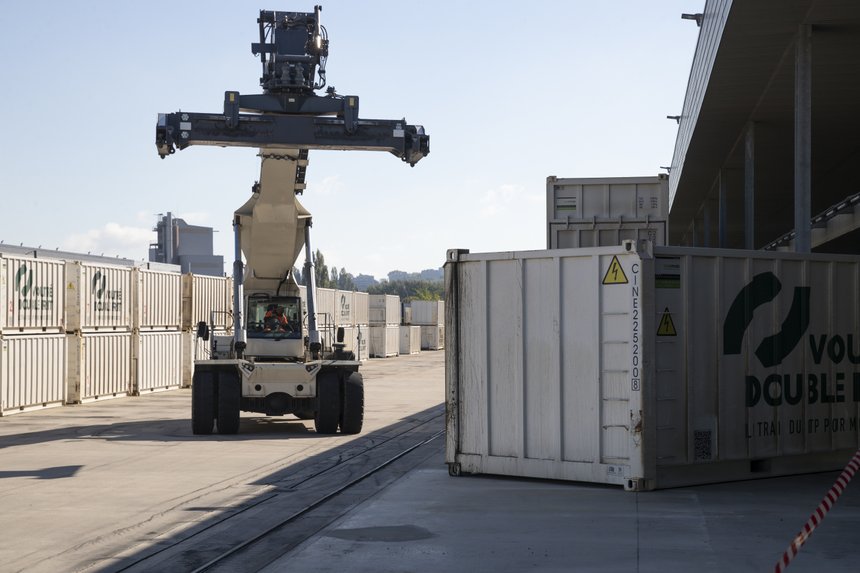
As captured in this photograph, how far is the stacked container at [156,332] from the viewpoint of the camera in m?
34.4

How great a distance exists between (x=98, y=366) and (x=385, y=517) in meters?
21.5

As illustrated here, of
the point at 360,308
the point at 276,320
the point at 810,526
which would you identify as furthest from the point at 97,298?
the point at 360,308

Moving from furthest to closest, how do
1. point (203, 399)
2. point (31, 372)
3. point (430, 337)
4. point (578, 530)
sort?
point (430, 337) < point (31, 372) < point (203, 399) < point (578, 530)

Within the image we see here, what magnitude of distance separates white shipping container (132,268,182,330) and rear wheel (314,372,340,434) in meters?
14.3

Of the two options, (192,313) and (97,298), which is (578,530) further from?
(192,313)

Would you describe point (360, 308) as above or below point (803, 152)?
below

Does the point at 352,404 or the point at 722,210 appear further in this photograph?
the point at 722,210

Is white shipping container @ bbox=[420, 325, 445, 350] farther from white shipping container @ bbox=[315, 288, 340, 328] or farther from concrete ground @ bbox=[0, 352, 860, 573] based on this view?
concrete ground @ bbox=[0, 352, 860, 573]

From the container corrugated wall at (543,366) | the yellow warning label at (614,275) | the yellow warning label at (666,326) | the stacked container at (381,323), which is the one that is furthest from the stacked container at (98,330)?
the stacked container at (381,323)

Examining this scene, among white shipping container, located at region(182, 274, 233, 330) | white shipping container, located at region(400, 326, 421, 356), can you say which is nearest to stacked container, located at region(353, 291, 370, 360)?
white shipping container, located at region(400, 326, 421, 356)

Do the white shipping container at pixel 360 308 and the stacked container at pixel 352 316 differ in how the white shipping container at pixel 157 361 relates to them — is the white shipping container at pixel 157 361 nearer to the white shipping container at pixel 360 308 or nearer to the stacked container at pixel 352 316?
the stacked container at pixel 352 316

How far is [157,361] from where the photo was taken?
36.1 meters

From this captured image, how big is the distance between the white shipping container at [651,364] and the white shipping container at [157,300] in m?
21.3

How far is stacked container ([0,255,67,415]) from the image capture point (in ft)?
86.4
